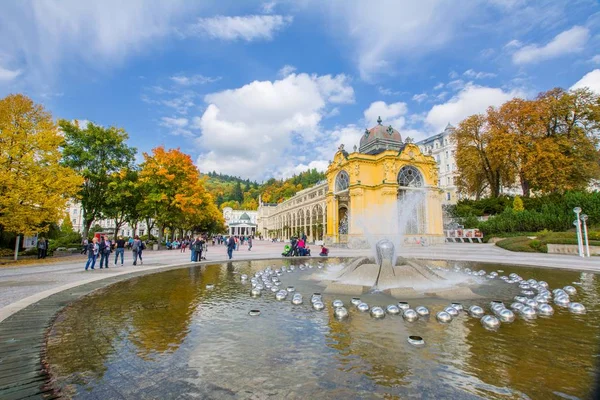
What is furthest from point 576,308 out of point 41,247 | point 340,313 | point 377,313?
point 41,247

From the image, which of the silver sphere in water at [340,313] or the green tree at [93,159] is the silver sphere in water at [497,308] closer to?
the silver sphere in water at [340,313]

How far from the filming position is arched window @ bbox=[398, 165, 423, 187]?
42.5m

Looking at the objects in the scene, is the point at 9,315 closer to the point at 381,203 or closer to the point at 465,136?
the point at 381,203

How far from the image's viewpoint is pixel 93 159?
105 ft

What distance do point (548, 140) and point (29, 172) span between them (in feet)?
171

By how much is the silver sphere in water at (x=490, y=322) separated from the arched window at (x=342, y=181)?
1483 inches

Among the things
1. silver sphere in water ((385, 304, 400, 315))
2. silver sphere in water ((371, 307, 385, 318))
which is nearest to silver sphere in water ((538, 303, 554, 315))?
silver sphere in water ((385, 304, 400, 315))

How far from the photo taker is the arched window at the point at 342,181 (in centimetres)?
4412

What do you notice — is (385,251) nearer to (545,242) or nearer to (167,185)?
(545,242)

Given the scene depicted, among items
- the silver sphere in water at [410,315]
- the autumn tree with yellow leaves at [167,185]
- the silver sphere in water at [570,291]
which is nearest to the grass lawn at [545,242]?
the silver sphere in water at [570,291]

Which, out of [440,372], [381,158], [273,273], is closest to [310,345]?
[440,372]

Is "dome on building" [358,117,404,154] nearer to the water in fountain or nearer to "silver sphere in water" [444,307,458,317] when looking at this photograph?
the water in fountain

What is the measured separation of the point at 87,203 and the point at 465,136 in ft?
166

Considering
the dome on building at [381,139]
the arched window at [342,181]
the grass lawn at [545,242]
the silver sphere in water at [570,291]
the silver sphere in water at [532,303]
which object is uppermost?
the dome on building at [381,139]
